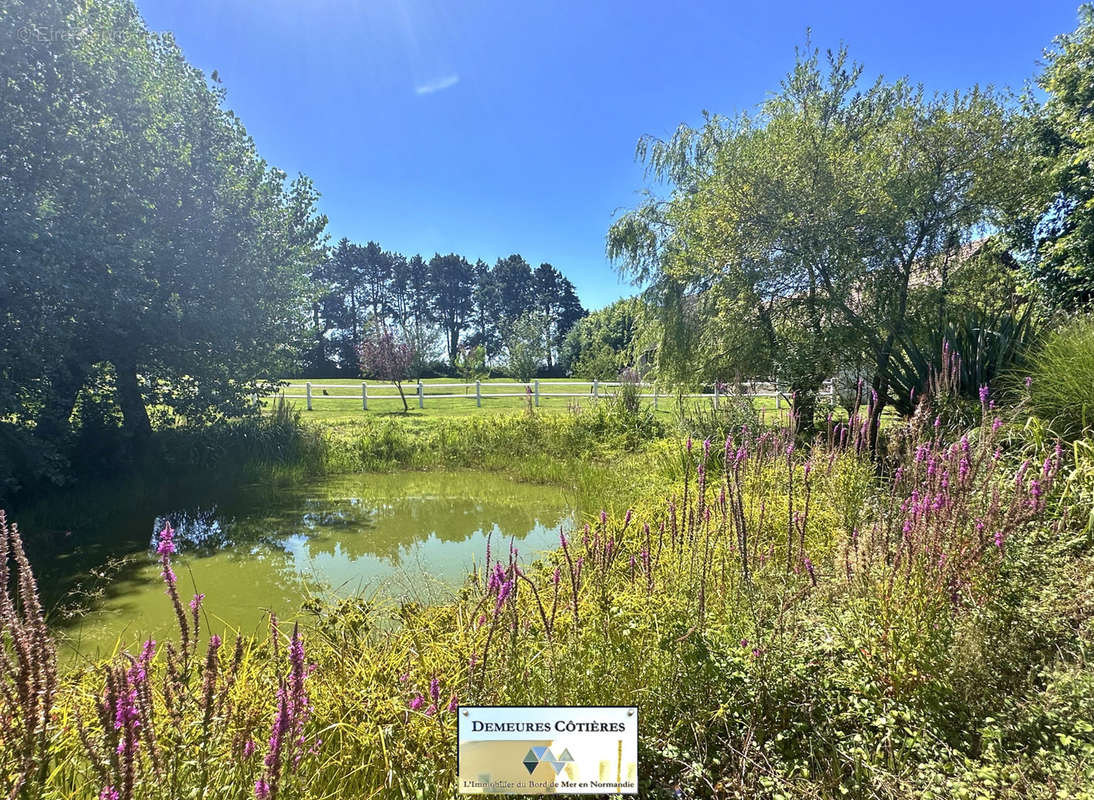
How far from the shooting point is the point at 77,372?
776cm

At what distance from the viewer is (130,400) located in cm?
879

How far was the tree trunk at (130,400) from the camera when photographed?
866cm

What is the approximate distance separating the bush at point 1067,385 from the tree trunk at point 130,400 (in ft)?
39.6

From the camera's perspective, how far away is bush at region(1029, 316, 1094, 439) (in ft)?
12.9

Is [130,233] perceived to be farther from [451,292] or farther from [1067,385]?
[451,292]

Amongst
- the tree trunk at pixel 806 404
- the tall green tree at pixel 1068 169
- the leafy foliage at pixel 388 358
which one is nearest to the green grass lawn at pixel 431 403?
the leafy foliage at pixel 388 358

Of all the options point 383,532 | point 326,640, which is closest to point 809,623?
point 326,640

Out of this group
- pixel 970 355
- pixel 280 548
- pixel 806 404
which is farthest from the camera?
pixel 806 404

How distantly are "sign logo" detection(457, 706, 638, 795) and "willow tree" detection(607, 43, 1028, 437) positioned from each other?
6.93 m

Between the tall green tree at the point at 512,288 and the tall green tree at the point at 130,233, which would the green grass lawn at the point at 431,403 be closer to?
the tall green tree at the point at 130,233

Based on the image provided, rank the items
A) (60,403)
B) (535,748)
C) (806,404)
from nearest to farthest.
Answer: (535,748) < (60,403) < (806,404)

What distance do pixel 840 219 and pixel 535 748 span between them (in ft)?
26.7

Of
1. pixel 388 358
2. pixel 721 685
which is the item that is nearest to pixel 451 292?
pixel 388 358

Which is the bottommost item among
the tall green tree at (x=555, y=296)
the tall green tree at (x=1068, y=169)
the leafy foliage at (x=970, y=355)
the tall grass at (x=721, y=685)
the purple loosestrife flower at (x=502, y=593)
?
the tall grass at (x=721, y=685)
